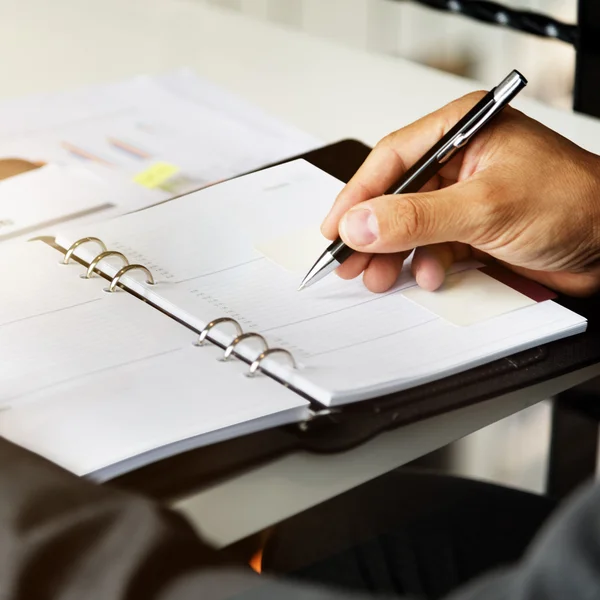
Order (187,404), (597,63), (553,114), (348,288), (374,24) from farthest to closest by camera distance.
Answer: (374,24) → (597,63) → (553,114) → (348,288) → (187,404)

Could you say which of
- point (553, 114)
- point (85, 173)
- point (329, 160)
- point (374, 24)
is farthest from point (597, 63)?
point (374, 24)

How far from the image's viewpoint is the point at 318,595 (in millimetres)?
403

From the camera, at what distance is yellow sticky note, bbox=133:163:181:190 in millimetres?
967

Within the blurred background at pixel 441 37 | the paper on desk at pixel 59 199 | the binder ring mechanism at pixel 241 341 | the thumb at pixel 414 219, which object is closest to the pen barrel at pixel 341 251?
the thumb at pixel 414 219

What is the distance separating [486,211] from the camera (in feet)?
2.36

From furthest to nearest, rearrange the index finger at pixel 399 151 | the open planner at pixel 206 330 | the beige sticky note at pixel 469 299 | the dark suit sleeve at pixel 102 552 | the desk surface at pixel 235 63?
the desk surface at pixel 235 63, the index finger at pixel 399 151, the beige sticky note at pixel 469 299, the open planner at pixel 206 330, the dark suit sleeve at pixel 102 552

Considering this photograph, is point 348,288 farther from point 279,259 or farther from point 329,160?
point 329,160

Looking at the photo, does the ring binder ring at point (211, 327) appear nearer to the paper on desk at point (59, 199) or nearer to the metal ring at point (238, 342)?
the metal ring at point (238, 342)

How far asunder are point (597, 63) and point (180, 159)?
575 millimetres

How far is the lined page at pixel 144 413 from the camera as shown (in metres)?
0.53

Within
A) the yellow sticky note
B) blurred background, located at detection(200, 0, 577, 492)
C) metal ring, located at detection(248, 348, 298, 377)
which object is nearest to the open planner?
metal ring, located at detection(248, 348, 298, 377)

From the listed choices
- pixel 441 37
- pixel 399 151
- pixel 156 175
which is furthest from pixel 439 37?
pixel 399 151

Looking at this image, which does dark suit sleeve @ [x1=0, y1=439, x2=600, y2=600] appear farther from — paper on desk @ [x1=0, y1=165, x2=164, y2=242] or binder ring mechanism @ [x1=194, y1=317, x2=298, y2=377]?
→ paper on desk @ [x1=0, y1=165, x2=164, y2=242]

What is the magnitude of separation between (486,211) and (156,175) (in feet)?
1.27
